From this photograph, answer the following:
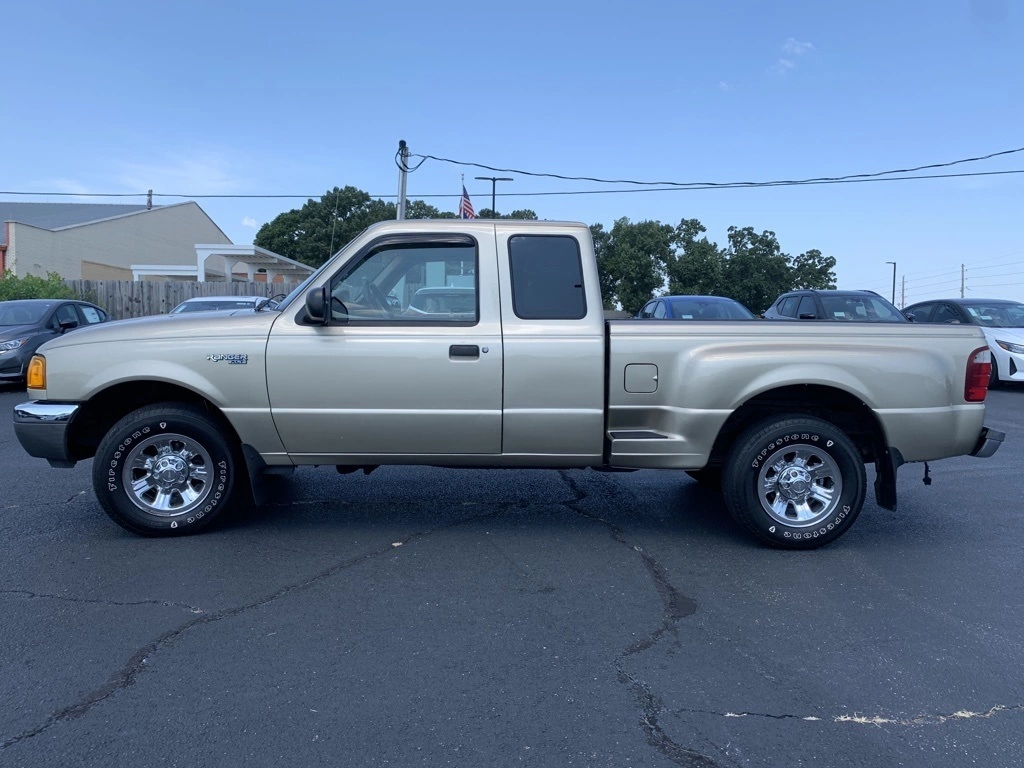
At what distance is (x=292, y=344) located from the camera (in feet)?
16.7

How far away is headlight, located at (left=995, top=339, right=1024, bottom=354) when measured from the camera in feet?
45.4

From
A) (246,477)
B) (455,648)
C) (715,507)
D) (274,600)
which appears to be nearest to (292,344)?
(246,477)

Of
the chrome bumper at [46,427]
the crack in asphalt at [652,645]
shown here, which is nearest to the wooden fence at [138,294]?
the chrome bumper at [46,427]

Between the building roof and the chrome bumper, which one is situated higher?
the building roof

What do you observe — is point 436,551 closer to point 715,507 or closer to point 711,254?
point 715,507

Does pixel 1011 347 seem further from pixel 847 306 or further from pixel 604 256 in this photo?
pixel 604 256

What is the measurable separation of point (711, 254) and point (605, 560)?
41.7 meters

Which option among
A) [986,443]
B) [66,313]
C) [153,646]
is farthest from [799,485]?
[66,313]

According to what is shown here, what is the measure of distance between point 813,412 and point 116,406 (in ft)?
15.3

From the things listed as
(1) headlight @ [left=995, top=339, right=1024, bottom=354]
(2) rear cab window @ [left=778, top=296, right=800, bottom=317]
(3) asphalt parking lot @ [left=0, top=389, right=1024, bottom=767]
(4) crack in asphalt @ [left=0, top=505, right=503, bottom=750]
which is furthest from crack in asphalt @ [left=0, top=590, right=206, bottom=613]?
(1) headlight @ [left=995, top=339, right=1024, bottom=354]

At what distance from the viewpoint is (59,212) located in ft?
134

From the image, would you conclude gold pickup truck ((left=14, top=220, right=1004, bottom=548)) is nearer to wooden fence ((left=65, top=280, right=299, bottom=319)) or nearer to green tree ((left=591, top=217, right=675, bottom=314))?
wooden fence ((left=65, top=280, right=299, bottom=319))

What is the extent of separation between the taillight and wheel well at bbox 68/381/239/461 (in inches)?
185

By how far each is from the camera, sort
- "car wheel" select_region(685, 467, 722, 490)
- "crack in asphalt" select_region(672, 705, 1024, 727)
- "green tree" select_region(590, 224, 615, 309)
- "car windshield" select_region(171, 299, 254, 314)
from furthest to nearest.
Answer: "green tree" select_region(590, 224, 615, 309) < "car windshield" select_region(171, 299, 254, 314) < "car wheel" select_region(685, 467, 722, 490) < "crack in asphalt" select_region(672, 705, 1024, 727)
